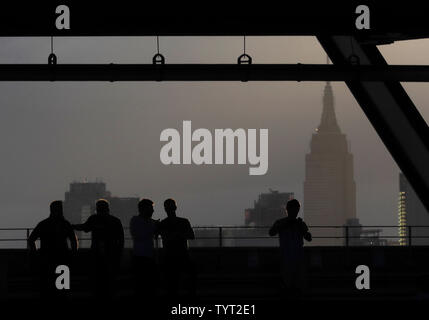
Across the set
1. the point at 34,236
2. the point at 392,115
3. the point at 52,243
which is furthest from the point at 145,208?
the point at 392,115

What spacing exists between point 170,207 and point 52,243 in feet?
5.44

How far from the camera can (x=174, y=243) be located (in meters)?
14.8

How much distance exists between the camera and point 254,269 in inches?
1019

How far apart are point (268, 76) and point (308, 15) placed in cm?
280

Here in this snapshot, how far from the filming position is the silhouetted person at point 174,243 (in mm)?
14711

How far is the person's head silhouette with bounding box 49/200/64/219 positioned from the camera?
14.3 metres

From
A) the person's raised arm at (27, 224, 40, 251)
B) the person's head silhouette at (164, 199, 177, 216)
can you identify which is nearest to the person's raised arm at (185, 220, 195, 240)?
the person's head silhouette at (164, 199, 177, 216)

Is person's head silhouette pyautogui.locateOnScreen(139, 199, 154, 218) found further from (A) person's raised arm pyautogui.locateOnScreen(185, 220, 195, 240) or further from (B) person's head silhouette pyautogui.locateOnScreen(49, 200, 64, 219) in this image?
(B) person's head silhouette pyautogui.locateOnScreen(49, 200, 64, 219)

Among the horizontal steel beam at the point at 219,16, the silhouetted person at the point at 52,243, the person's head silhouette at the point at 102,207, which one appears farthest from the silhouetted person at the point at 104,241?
the horizontal steel beam at the point at 219,16

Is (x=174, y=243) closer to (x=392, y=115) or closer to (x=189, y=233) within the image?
(x=189, y=233)

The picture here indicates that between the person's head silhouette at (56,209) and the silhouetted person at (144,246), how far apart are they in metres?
0.96
